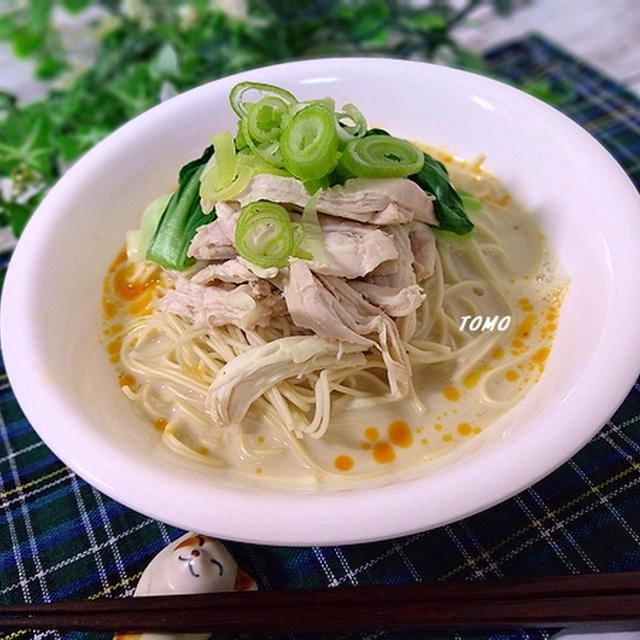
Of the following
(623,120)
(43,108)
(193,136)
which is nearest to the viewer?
(193,136)

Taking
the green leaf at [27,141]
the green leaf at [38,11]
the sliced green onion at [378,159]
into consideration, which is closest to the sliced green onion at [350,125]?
the sliced green onion at [378,159]

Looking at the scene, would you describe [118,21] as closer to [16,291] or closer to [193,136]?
[193,136]

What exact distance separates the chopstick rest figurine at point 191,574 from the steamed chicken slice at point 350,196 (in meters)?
0.91

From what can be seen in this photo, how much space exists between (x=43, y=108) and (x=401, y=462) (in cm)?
259

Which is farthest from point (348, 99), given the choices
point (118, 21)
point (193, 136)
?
point (118, 21)

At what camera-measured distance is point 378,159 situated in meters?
1.96

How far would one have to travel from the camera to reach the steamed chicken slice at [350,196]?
1908 mm

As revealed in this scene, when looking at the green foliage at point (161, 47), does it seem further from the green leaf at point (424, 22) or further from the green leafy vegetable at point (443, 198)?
the green leafy vegetable at point (443, 198)

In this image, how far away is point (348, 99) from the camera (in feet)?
8.61

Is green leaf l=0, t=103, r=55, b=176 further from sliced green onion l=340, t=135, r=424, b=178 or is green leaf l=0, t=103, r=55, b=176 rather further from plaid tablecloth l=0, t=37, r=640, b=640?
sliced green onion l=340, t=135, r=424, b=178

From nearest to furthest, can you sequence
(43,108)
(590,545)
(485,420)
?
(590,545) → (485,420) → (43,108)

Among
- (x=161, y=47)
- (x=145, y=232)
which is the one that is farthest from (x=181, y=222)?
(x=161, y=47)

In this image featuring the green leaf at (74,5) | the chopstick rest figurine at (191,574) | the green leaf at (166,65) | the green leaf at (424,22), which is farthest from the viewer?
the green leaf at (74,5)

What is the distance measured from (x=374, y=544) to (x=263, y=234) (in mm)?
863
